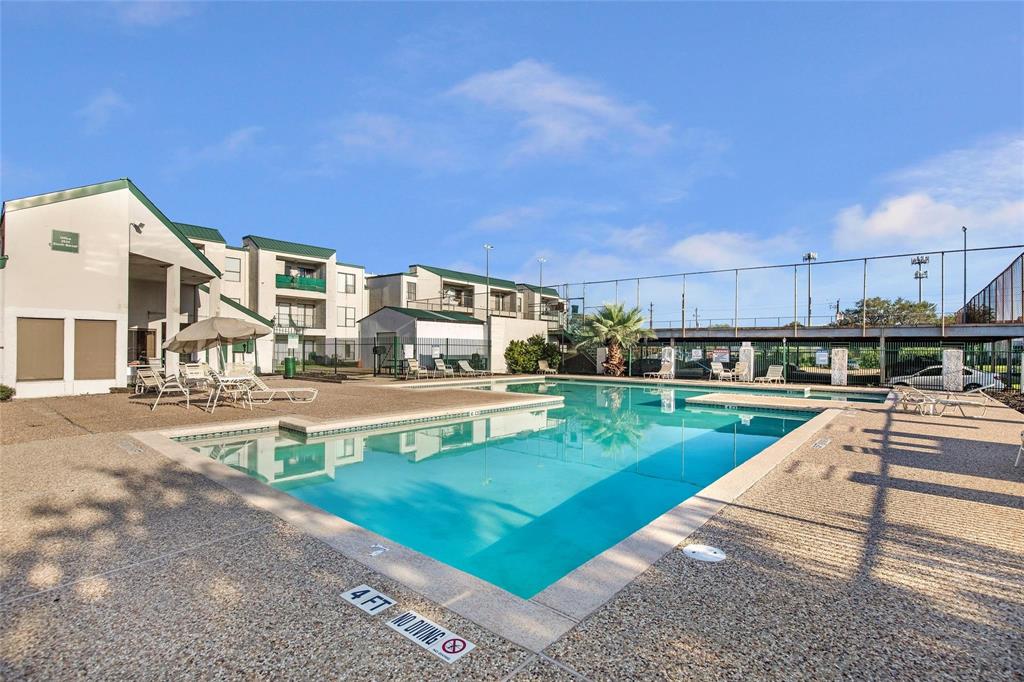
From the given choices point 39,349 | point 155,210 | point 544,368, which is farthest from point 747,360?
point 39,349

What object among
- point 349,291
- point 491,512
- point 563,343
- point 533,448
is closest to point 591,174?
point 563,343

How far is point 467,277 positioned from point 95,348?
2729 cm

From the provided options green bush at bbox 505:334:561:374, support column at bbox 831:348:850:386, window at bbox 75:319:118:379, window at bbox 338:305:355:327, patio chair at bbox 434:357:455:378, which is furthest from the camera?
window at bbox 338:305:355:327

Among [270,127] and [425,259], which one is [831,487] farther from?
[425,259]

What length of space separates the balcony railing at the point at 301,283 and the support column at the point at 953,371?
3106 centimetres

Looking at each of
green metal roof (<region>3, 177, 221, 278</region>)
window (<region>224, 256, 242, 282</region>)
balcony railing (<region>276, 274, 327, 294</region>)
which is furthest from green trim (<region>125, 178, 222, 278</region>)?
balcony railing (<region>276, 274, 327, 294</region>)

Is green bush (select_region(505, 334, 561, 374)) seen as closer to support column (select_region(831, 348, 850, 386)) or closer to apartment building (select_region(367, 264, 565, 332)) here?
apartment building (select_region(367, 264, 565, 332))

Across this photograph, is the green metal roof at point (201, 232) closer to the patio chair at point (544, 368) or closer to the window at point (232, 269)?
the window at point (232, 269)

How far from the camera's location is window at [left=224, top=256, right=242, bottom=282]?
93.8 ft

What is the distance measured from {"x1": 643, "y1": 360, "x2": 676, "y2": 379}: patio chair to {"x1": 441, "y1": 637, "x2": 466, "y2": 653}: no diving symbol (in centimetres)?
2231

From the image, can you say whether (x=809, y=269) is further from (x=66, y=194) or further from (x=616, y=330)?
(x=66, y=194)

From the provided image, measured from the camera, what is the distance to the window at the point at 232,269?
28597 mm

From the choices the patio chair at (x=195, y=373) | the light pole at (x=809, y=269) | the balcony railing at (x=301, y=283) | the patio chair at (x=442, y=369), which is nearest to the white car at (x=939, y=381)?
the light pole at (x=809, y=269)

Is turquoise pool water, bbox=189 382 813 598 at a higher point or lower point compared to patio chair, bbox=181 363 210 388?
lower
